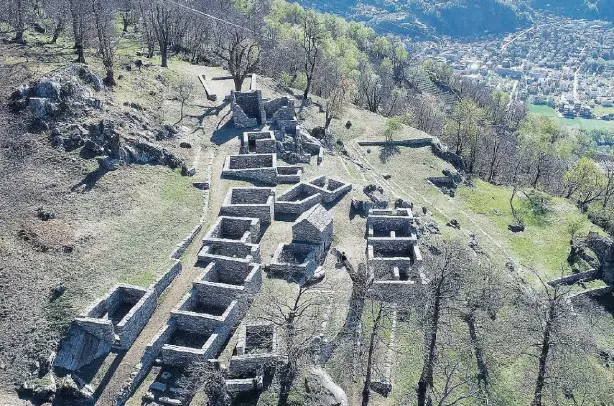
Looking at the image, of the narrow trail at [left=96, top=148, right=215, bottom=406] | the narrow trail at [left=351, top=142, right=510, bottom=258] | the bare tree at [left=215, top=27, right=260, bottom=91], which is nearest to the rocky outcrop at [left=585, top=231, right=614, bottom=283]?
the narrow trail at [left=351, top=142, right=510, bottom=258]

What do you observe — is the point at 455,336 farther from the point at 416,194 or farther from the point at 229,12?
the point at 229,12

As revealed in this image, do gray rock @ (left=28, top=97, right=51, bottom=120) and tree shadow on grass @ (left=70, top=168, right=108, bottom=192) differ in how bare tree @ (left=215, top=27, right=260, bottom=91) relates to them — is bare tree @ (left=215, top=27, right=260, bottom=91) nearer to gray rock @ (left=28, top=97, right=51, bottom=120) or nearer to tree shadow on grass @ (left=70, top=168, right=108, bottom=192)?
gray rock @ (left=28, top=97, right=51, bottom=120)

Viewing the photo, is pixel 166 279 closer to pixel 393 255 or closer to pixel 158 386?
pixel 158 386

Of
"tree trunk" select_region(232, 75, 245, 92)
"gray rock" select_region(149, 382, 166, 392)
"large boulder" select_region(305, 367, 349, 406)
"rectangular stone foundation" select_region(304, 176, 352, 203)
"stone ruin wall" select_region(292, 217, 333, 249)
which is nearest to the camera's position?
"gray rock" select_region(149, 382, 166, 392)

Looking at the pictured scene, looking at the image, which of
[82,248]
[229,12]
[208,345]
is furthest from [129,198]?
[229,12]

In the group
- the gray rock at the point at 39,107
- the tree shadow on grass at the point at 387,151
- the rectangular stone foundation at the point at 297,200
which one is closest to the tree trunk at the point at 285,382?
the rectangular stone foundation at the point at 297,200

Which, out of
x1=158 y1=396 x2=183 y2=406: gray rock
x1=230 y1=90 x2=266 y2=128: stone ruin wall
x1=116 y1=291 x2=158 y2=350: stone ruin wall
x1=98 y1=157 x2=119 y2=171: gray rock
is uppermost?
x1=230 y1=90 x2=266 y2=128: stone ruin wall
